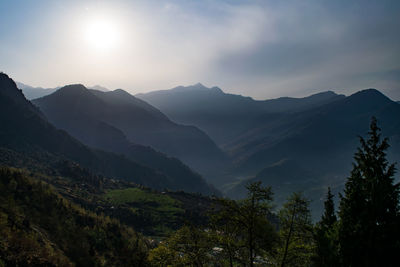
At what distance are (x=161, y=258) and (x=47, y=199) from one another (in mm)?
35738

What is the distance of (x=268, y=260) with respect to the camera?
1828 centimetres

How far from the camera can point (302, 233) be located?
1825 centimetres

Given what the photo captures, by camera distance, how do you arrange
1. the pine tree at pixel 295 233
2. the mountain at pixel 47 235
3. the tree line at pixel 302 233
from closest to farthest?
the tree line at pixel 302 233 → the pine tree at pixel 295 233 → the mountain at pixel 47 235

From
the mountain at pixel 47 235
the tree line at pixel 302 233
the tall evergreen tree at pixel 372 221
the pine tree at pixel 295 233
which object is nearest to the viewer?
the tall evergreen tree at pixel 372 221

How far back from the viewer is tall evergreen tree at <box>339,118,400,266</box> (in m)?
15.8

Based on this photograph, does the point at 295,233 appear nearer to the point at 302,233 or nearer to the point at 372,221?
the point at 302,233

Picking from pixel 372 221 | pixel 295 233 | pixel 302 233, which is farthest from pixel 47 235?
pixel 372 221

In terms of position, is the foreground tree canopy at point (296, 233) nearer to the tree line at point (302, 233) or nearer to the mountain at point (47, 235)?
the tree line at point (302, 233)

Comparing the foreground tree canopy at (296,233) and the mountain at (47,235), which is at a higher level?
the foreground tree canopy at (296,233)

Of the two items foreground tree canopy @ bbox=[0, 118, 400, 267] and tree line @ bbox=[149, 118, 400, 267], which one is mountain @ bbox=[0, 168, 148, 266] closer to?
foreground tree canopy @ bbox=[0, 118, 400, 267]

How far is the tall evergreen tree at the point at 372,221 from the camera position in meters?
15.8

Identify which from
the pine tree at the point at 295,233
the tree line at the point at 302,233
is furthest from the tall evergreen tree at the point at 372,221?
the pine tree at the point at 295,233

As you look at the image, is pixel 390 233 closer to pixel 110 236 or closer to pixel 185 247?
pixel 185 247

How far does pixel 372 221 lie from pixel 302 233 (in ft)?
14.2
